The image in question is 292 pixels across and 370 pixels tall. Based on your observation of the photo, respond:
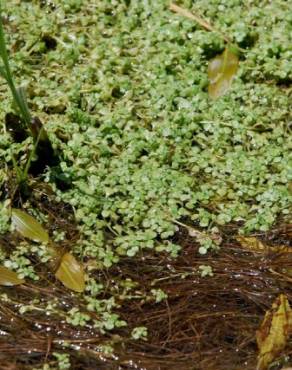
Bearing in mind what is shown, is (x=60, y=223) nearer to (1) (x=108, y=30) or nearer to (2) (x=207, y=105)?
(2) (x=207, y=105)

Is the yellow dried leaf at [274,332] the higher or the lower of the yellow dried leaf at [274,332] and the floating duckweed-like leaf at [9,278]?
the lower

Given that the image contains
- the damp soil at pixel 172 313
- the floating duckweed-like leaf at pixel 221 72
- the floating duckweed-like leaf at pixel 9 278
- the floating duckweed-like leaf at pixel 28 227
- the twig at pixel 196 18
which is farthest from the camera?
the twig at pixel 196 18

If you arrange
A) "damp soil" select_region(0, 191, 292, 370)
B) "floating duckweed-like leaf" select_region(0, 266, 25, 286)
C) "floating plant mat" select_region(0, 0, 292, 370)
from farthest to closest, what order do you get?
"floating duckweed-like leaf" select_region(0, 266, 25, 286) < "floating plant mat" select_region(0, 0, 292, 370) < "damp soil" select_region(0, 191, 292, 370)

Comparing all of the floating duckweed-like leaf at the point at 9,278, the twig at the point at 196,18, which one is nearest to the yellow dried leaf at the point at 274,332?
the floating duckweed-like leaf at the point at 9,278

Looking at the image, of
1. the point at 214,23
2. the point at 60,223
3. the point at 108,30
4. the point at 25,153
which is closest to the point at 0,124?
the point at 25,153

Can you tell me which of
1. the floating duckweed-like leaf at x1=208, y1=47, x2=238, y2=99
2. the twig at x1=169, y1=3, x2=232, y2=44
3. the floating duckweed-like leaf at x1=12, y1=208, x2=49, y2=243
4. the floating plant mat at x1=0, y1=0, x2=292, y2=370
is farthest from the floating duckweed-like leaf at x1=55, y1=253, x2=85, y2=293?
the twig at x1=169, y1=3, x2=232, y2=44

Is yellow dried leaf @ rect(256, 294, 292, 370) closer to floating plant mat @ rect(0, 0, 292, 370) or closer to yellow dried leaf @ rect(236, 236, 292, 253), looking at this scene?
floating plant mat @ rect(0, 0, 292, 370)

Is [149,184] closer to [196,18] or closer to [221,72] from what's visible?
[221,72]

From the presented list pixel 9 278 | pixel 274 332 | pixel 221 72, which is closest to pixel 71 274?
pixel 9 278

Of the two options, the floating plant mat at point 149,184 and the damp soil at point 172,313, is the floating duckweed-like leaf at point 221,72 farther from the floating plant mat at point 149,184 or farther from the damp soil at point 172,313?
the damp soil at point 172,313
